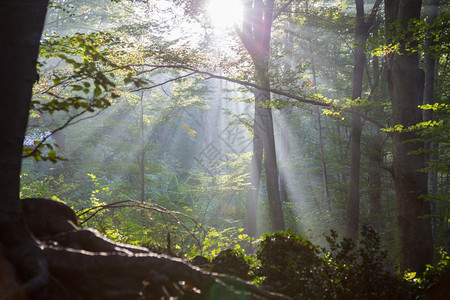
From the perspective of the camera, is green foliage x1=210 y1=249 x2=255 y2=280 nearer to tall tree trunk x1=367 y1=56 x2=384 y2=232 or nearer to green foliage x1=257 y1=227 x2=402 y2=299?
green foliage x1=257 y1=227 x2=402 y2=299

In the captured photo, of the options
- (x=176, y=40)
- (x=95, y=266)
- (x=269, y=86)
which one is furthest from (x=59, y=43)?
(x=176, y=40)

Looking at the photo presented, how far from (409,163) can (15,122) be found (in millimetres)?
7431

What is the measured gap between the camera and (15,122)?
258cm

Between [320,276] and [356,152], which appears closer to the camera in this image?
[320,276]

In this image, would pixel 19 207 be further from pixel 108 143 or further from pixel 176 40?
pixel 108 143

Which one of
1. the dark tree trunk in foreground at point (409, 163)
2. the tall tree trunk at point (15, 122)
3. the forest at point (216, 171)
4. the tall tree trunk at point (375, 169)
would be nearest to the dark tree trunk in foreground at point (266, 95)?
the forest at point (216, 171)

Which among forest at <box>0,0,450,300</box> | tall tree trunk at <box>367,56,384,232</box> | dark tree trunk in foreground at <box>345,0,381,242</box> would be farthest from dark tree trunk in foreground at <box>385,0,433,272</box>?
tall tree trunk at <box>367,56,384,232</box>

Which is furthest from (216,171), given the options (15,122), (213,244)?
(15,122)

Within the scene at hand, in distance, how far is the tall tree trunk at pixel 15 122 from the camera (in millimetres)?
2438

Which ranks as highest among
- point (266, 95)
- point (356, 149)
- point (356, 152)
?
point (266, 95)

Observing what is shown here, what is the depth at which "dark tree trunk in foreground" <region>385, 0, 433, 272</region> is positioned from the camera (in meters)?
7.42

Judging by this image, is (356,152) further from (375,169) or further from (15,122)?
(15,122)

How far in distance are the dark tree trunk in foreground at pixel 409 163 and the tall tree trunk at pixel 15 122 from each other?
7.16 metres

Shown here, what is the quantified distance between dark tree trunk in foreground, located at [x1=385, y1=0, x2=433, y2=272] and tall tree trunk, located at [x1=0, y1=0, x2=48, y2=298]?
23.5 ft
